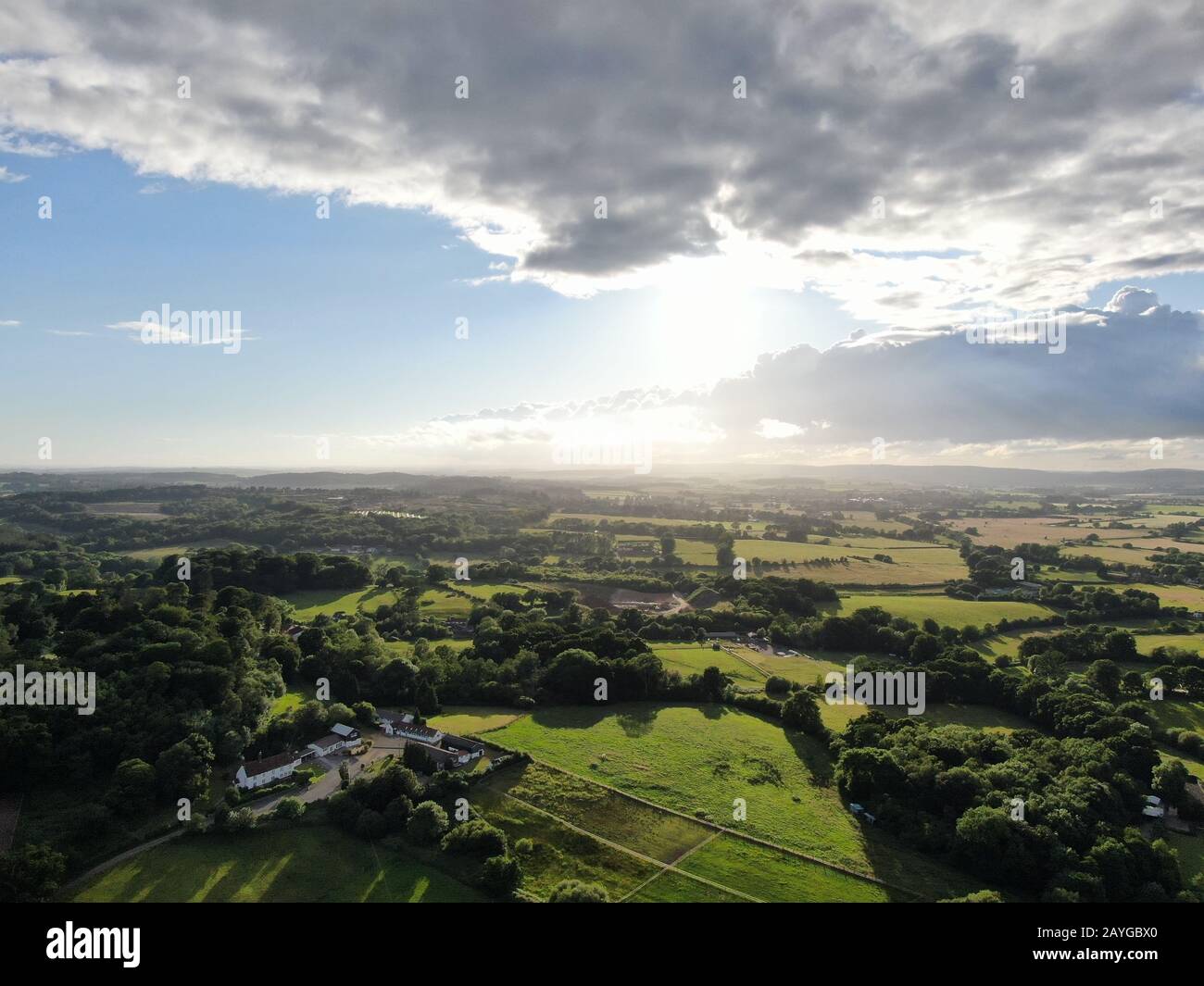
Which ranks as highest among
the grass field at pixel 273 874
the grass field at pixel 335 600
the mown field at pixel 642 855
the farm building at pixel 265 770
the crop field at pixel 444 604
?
the grass field at pixel 335 600

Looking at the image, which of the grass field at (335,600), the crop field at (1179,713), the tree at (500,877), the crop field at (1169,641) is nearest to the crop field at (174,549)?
the grass field at (335,600)

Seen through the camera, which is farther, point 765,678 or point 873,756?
point 765,678

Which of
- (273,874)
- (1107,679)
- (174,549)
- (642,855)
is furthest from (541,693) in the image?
(174,549)

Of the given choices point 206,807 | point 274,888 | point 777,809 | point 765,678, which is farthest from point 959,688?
point 206,807

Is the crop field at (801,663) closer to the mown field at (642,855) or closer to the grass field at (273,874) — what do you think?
the mown field at (642,855)

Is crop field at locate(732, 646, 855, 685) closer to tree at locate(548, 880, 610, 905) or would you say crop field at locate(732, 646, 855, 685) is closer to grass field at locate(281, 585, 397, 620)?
tree at locate(548, 880, 610, 905)

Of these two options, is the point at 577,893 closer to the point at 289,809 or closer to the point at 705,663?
the point at 289,809

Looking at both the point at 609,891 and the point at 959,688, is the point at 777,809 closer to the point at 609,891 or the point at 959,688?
the point at 609,891

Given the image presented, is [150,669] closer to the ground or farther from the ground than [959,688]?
farther from the ground
